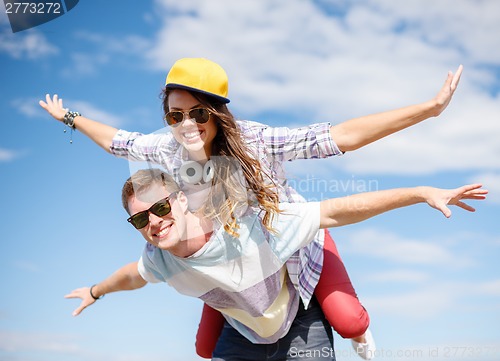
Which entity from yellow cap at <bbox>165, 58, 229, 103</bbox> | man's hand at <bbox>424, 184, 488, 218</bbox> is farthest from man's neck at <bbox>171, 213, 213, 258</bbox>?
man's hand at <bbox>424, 184, 488, 218</bbox>

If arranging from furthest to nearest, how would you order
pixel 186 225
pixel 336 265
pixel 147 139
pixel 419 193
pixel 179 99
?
pixel 147 139, pixel 336 265, pixel 179 99, pixel 186 225, pixel 419 193

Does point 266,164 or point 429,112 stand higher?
point 429,112

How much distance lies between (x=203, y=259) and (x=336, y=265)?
1087 mm

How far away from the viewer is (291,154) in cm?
401

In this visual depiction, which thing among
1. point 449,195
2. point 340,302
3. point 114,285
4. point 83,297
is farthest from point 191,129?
point 83,297

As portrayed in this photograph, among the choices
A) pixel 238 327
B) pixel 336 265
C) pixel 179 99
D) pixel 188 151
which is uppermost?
pixel 179 99

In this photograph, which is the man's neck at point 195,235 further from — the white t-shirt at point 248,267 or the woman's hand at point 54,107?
the woman's hand at point 54,107

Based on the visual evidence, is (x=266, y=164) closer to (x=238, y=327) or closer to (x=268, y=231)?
(x=268, y=231)

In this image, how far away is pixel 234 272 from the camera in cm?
347

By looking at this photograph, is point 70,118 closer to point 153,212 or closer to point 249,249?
point 153,212

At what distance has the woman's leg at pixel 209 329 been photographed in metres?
4.17

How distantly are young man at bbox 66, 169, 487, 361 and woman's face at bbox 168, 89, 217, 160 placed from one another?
42 centimetres

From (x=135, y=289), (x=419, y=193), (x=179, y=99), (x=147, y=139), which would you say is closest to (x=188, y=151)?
(x=179, y=99)

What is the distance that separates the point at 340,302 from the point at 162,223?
51.9 inches
